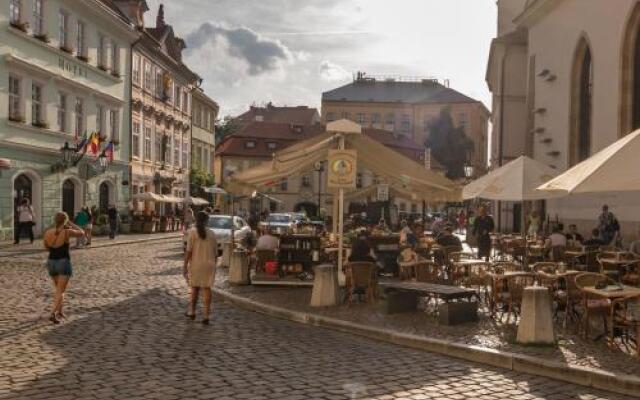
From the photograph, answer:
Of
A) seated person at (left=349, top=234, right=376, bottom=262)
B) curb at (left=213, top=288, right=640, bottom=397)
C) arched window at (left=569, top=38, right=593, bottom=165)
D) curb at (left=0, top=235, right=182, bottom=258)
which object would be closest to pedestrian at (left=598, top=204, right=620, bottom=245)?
arched window at (left=569, top=38, right=593, bottom=165)

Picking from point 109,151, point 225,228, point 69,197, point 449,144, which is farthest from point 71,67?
point 449,144

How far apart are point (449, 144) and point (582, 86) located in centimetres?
7369

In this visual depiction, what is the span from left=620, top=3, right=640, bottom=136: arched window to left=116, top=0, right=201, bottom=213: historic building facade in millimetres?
27108

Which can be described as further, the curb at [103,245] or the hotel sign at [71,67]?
the hotel sign at [71,67]

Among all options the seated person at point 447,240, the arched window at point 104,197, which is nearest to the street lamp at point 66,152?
the arched window at point 104,197

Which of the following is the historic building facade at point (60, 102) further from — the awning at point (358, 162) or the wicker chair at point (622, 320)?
the wicker chair at point (622, 320)

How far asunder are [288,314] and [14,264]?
1119 cm

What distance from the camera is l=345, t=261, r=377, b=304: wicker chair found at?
12.6m

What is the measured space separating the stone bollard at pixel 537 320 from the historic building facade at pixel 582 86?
591 inches

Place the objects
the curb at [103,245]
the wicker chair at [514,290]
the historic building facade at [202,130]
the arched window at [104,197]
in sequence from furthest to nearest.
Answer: the historic building facade at [202,130], the arched window at [104,197], the curb at [103,245], the wicker chair at [514,290]

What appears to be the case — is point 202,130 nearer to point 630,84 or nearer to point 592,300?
point 630,84

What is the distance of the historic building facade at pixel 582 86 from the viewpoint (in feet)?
77.9

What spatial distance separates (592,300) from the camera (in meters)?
9.49

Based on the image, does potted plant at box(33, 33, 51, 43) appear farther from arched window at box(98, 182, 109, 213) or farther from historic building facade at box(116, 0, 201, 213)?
historic building facade at box(116, 0, 201, 213)
